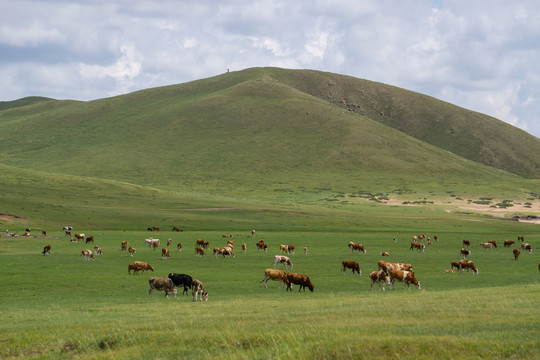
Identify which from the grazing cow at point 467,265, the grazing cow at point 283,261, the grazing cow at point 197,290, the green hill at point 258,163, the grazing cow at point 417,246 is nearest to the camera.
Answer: the grazing cow at point 197,290

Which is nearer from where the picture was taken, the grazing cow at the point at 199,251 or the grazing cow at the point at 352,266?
the grazing cow at the point at 352,266

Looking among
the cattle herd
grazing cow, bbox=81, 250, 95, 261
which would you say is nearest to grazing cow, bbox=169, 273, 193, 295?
the cattle herd

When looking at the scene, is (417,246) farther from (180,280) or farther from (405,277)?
(180,280)

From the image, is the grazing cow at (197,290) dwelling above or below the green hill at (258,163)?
below

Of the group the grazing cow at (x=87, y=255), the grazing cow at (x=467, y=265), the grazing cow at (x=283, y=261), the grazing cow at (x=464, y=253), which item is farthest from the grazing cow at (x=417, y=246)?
the grazing cow at (x=87, y=255)

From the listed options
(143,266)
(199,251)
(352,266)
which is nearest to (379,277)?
(352,266)

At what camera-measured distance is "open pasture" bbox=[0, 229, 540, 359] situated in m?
12.6

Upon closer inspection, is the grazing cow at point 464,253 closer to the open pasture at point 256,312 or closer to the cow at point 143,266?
the open pasture at point 256,312

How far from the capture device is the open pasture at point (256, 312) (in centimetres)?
1262

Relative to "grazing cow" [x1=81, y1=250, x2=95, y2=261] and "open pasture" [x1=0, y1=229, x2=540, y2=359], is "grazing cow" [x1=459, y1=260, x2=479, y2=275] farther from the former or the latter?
"grazing cow" [x1=81, y1=250, x2=95, y2=261]

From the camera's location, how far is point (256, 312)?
64.3 feet

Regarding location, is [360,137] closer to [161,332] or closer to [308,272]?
[308,272]

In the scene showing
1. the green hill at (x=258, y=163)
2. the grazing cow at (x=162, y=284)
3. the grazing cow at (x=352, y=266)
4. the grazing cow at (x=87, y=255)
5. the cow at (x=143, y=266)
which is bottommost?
Answer: the grazing cow at (x=87, y=255)

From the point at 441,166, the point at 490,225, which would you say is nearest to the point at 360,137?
the point at 441,166
